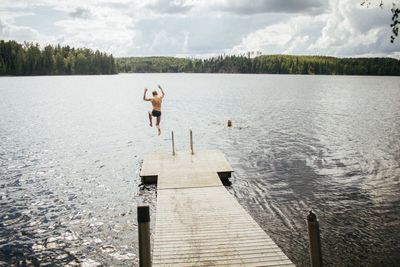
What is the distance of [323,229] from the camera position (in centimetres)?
1418

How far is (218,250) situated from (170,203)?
4.74 meters

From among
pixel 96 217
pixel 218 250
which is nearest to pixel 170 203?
pixel 96 217

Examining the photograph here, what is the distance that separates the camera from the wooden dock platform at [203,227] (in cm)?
910

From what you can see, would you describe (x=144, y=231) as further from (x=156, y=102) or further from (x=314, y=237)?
(x=156, y=102)

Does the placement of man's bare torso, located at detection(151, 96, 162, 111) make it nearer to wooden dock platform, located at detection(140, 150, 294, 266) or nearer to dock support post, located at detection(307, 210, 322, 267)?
wooden dock platform, located at detection(140, 150, 294, 266)

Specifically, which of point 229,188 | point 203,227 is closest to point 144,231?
point 203,227

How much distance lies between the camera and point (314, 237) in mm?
7211

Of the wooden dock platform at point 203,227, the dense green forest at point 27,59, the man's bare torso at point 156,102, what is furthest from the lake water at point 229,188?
the dense green forest at point 27,59

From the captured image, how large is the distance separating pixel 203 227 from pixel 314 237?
4720 millimetres

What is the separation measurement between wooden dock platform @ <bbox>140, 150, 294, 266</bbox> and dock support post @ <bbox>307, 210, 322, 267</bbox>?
1396 millimetres

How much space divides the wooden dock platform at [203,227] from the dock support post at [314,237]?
1.40 metres

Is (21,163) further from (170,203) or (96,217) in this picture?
(170,203)

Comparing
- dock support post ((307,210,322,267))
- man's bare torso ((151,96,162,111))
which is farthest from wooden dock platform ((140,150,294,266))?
man's bare torso ((151,96,162,111))

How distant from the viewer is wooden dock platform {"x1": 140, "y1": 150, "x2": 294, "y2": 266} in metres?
9.10
